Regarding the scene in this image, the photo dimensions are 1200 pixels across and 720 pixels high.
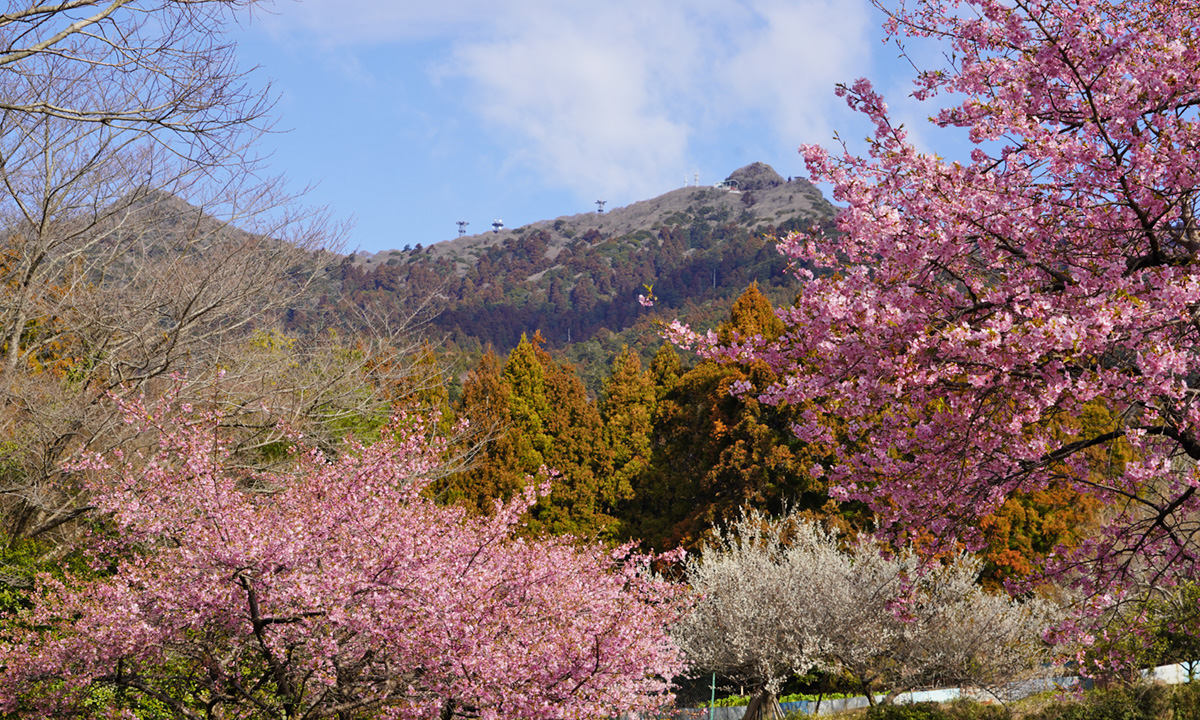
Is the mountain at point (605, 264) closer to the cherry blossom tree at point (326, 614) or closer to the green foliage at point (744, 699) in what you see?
the green foliage at point (744, 699)

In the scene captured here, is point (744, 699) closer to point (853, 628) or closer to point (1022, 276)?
point (853, 628)

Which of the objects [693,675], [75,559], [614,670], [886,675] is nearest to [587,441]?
[693,675]

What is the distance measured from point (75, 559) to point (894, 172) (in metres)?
9.35

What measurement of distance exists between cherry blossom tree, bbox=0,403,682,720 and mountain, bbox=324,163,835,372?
6180 cm

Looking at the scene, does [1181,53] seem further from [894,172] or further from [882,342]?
[882,342]

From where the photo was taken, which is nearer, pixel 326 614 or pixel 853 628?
pixel 326 614

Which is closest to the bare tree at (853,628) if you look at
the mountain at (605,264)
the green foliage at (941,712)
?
the green foliage at (941,712)

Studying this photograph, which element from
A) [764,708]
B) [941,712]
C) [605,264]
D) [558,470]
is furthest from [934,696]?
[605,264]

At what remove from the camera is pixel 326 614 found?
5.33m

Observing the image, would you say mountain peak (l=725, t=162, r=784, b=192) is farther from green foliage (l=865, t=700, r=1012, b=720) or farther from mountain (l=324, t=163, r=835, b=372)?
green foliage (l=865, t=700, r=1012, b=720)

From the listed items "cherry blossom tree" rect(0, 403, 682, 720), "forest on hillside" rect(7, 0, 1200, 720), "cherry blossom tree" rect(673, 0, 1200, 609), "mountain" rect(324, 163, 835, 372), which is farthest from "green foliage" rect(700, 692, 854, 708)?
"mountain" rect(324, 163, 835, 372)

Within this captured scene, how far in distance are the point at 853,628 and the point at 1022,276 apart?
8824 mm

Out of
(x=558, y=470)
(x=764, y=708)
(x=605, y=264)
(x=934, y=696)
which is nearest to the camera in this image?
(x=558, y=470)

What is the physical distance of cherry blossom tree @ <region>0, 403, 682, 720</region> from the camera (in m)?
5.29
